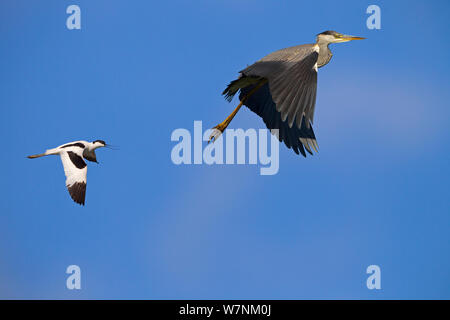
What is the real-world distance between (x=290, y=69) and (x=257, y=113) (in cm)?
198

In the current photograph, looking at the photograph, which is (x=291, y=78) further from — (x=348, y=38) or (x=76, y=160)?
(x=76, y=160)

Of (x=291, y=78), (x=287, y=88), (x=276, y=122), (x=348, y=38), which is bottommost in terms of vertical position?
(x=276, y=122)

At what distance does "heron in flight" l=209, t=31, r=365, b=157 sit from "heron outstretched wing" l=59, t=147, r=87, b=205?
6.61 feet

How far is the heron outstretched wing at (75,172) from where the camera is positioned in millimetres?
9727

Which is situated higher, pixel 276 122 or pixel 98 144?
pixel 276 122

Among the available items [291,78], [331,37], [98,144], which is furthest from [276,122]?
[98,144]

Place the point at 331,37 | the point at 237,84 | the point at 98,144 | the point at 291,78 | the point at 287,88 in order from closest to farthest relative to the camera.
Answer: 1. the point at 287,88
2. the point at 291,78
3. the point at 237,84
4. the point at 331,37
5. the point at 98,144

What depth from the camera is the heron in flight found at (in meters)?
7.73

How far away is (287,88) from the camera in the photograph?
7840 mm

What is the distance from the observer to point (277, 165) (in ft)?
31.8

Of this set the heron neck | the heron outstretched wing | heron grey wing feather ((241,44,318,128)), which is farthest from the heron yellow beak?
the heron outstretched wing

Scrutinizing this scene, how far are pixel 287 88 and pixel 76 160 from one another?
3911 mm

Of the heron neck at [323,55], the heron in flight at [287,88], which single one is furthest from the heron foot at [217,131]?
the heron neck at [323,55]
